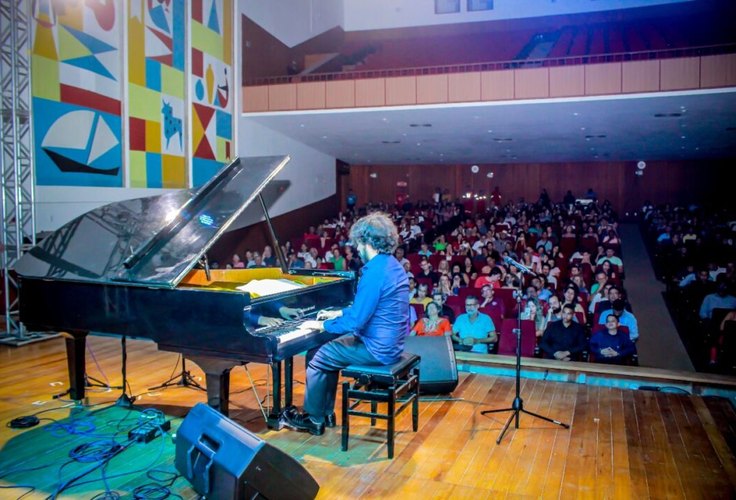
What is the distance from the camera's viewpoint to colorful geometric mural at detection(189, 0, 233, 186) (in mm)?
9211

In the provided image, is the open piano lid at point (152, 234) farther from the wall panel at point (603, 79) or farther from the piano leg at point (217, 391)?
the wall panel at point (603, 79)

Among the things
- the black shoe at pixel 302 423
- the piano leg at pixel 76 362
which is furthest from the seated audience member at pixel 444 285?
the piano leg at pixel 76 362

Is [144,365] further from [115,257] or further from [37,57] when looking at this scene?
[37,57]

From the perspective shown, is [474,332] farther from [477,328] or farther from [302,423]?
[302,423]

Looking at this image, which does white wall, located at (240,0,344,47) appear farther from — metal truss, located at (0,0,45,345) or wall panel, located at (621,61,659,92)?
wall panel, located at (621,61,659,92)

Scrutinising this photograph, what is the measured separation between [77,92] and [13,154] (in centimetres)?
168

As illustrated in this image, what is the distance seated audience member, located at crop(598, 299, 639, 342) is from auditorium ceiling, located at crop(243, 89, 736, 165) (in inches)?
192

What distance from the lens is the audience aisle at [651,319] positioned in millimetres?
6043

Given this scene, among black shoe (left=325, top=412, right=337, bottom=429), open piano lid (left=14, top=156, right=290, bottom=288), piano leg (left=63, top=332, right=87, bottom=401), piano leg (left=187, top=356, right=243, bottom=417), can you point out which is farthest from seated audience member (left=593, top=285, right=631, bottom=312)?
piano leg (left=63, top=332, right=87, bottom=401)

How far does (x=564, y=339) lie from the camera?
4.66m

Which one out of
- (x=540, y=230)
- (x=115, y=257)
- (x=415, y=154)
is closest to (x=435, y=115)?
(x=540, y=230)

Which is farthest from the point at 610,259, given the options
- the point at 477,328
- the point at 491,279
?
the point at 477,328

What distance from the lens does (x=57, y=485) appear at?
8.28 ft

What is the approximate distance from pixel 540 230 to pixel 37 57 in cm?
823
